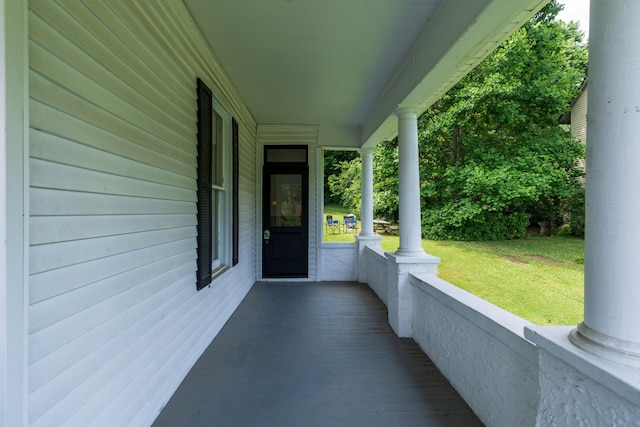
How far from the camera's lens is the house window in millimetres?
2613

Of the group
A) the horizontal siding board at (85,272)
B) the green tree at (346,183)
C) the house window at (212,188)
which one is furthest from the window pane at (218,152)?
the green tree at (346,183)

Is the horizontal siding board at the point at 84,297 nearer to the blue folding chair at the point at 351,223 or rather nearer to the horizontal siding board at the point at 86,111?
the horizontal siding board at the point at 86,111

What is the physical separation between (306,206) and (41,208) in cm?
450

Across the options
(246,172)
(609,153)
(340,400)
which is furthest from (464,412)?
(246,172)

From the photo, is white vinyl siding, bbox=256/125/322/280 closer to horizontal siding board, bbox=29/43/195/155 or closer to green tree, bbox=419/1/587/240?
horizontal siding board, bbox=29/43/195/155

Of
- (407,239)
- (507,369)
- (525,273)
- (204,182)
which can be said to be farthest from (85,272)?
(525,273)

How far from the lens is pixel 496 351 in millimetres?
1736

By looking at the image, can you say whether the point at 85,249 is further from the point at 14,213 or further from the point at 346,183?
the point at 346,183

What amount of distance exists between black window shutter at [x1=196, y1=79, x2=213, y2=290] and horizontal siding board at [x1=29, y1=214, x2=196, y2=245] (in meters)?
0.61

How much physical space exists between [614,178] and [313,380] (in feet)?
7.28

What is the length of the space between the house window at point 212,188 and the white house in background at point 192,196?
27 mm

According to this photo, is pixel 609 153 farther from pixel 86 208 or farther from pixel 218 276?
pixel 218 276

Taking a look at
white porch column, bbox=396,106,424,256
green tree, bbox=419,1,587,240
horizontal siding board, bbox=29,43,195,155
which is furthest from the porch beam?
green tree, bbox=419,1,587,240

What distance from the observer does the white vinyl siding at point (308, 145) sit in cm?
549
